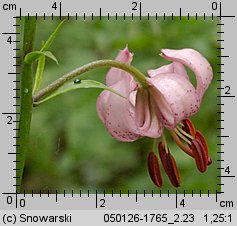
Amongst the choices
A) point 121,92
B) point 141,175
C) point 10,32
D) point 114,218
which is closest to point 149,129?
point 121,92

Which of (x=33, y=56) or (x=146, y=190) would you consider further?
(x=146, y=190)

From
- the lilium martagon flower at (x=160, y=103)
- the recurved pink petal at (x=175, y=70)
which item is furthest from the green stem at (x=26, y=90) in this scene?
the recurved pink petal at (x=175, y=70)

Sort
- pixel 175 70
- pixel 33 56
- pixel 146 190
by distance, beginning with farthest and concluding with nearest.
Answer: pixel 146 190 → pixel 175 70 → pixel 33 56

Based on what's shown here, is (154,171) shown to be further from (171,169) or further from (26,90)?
(26,90)

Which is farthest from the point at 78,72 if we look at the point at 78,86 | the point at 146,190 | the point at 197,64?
the point at 146,190

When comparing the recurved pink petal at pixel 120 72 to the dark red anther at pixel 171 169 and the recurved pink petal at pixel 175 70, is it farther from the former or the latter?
the dark red anther at pixel 171 169

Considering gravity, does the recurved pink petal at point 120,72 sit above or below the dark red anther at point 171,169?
above

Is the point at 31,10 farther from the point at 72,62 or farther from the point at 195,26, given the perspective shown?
the point at 195,26

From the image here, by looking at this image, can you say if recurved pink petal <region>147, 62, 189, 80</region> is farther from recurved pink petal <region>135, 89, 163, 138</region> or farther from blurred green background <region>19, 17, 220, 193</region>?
blurred green background <region>19, 17, 220, 193</region>
